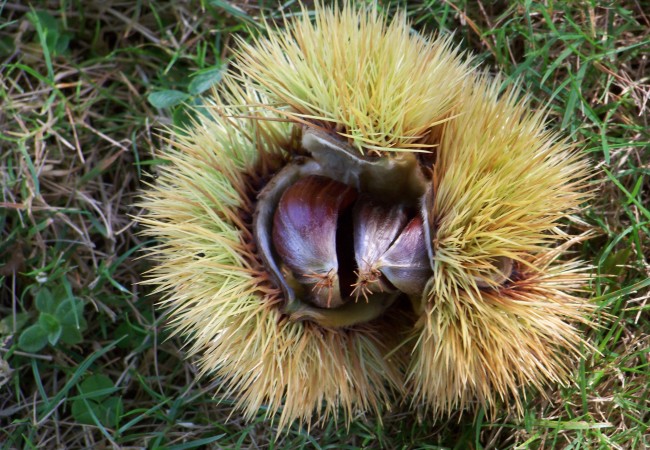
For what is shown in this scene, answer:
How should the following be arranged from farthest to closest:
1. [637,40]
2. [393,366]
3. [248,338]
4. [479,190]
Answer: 1. [637,40]
2. [393,366]
3. [248,338]
4. [479,190]

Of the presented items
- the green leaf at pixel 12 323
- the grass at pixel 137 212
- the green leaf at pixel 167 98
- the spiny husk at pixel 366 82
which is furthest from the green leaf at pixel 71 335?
the spiny husk at pixel 366 82

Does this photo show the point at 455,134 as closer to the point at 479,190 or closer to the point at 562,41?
the point at 479,190

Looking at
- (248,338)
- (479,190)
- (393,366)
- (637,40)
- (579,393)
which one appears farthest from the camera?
(637,40)

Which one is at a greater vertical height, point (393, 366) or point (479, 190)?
point (479, 190)

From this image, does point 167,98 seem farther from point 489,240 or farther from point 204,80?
point 489,240

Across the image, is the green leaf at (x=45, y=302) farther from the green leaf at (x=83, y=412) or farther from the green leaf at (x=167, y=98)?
the green leaf at (x=167, y=98)

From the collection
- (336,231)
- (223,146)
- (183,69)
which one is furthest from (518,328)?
(183,69)

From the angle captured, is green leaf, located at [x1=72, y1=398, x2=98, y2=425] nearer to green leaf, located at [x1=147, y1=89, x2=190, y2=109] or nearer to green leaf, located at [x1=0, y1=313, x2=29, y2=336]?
green leaf, located at [x1=0, y1=313, x2=29, y2=336]

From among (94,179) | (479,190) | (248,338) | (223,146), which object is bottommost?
(94,179)
